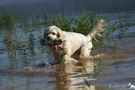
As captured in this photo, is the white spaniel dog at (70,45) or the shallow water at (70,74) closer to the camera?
the shallow water at (70,74)

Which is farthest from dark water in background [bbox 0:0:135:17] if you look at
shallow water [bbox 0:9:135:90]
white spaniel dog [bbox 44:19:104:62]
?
shallow water [bbox 0:9:135:90]

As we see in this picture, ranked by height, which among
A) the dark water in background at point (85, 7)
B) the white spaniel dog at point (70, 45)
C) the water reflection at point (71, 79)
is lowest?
the water reflection at point (71, 79)

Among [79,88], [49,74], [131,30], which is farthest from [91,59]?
[131,30]

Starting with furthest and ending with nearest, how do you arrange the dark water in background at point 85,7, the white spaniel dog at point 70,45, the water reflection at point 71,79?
the dark water in background at point 85,7 → the white spaniel dog at point 70,45 → the water reflection at point 71,79

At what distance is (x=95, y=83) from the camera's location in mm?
4836

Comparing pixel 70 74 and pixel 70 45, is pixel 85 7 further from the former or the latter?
pixel 70 74

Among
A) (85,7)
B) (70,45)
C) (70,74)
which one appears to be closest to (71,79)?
(70,74)

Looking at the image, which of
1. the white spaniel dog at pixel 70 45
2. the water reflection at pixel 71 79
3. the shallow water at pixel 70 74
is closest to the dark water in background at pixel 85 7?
the white spaniel dog at pixel 70 45

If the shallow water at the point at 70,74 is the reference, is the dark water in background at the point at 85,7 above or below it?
above

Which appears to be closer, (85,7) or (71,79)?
(71,79)

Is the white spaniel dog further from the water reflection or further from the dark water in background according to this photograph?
the dark water in background

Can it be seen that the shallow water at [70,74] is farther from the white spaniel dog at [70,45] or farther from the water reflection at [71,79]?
the white spaniel dog at [70,45]

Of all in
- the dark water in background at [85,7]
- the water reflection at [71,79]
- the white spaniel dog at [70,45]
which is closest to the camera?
the water reflection at [71,79]

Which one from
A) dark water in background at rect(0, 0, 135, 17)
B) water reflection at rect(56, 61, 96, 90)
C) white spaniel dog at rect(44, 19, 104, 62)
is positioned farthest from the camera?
dark water in background at rect(0, 0, 135, 17)
